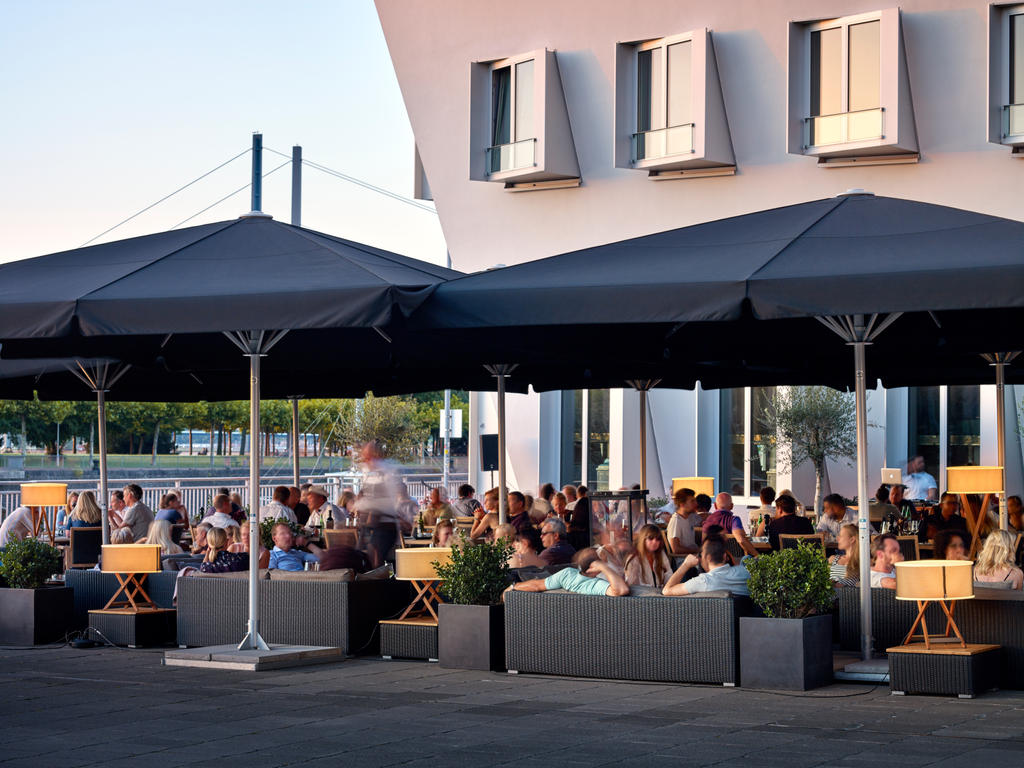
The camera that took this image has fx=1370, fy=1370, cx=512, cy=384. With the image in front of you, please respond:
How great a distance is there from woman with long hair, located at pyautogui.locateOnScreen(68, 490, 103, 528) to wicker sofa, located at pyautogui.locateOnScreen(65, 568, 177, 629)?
14.1ft

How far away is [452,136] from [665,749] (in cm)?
1968

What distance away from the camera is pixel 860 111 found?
2009 cm

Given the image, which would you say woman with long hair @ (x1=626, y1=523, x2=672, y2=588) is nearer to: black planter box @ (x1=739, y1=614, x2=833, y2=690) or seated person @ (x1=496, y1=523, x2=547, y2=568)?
seated person @ (x1=496, y1=523, x2=547, y2=568)

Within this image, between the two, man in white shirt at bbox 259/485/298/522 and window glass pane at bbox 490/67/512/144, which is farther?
window glass pane at bbox 490/67/512/144

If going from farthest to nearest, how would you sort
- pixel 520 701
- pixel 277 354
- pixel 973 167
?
pixel 973 167 → pixel 277 354 → pixel 520 701

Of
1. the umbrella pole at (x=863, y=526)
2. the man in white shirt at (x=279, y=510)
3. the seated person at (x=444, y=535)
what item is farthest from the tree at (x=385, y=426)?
the umbrella pole at (x=863, y=526)

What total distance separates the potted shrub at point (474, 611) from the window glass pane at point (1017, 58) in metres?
12.8

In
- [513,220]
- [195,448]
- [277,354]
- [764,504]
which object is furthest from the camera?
[195,448]

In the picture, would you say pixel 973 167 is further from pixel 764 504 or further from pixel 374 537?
pixel 374 537

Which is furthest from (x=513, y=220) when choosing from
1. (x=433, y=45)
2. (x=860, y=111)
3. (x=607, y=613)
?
(x=607, y=613)

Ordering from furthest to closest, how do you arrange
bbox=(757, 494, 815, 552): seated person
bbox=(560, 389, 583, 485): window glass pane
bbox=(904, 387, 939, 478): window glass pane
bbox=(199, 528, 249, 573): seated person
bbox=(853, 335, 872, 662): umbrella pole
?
bbox=(560, 389, 583, 485): window glass pane → bbox=(904, 387, 939, 478): window glass pane → bbox=(757, 494, 815, 552): seated person → bbox=(199, 528, 249, 573): seated person → bbox=(853, 335, 872, 662): umbrella pole

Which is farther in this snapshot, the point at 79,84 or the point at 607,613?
the point at 79,84

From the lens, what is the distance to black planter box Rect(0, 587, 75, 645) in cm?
1109

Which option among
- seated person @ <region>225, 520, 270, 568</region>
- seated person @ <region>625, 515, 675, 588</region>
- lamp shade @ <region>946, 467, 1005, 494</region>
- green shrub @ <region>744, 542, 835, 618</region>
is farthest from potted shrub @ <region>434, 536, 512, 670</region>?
lamp shade @ <region>946, 467, 1005, 494</region>
